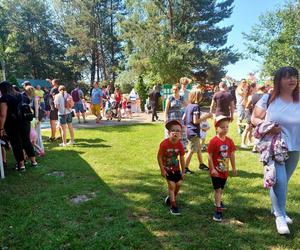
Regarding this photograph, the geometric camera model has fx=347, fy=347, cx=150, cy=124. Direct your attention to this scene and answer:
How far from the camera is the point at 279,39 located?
92.2 ft

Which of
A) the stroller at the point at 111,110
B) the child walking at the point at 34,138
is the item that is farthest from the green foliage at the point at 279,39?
the child walking at the point at 34,138

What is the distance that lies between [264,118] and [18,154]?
4.73m

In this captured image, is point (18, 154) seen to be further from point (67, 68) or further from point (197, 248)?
point (67, 68)

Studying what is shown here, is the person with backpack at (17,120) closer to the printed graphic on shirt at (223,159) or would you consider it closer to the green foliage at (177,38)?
the printed graphic on shirt at (223,159)

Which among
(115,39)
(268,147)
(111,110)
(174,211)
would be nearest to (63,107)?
(174,211)

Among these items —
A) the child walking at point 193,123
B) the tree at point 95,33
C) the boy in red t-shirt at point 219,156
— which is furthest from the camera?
the tree at point 95,33

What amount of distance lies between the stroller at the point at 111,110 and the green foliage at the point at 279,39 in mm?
14179

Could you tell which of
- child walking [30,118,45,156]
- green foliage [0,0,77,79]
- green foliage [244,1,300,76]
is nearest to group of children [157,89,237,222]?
child walking [30,118,45,156]

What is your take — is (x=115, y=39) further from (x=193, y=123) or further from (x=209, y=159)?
(x=209, y=159)

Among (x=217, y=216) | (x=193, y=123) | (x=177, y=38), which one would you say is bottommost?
(x=217, y=216)

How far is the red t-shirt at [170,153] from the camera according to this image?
4.39 metres

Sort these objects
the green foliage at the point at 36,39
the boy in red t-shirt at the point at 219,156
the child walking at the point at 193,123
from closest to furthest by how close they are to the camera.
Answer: the boy in red t-shirt at the point at 219,156 → the child walking at the point at 193,123 → the green foliage at the point at 36,39

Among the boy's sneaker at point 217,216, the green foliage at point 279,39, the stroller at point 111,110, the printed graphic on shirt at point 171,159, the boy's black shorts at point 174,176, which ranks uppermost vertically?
the green foliage at point 279,39

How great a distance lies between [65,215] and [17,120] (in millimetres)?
2800
